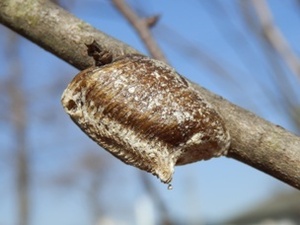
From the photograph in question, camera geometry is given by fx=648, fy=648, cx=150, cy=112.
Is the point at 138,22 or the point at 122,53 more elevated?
the point at 138,22

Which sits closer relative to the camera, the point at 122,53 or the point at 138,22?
the point at 122,53

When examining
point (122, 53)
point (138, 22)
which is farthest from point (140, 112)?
point (138, 22)

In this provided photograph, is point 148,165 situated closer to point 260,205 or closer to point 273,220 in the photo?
point 273,220

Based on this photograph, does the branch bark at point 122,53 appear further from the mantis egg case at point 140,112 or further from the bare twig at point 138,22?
the bare twig at point 138,22

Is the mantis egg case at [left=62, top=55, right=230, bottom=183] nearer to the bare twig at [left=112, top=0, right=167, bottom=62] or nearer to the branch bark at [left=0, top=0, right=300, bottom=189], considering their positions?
the branch bark at [left=0, top=0, right=300, bottom=189]

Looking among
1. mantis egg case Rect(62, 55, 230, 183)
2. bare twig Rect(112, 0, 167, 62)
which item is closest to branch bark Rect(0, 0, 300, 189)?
mantis egg case Rect(62, 55, 230, 183)

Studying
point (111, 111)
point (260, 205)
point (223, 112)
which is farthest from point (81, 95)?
point (260, 205)

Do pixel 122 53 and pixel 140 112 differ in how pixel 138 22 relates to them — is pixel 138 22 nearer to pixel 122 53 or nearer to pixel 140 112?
pixel 122 53
